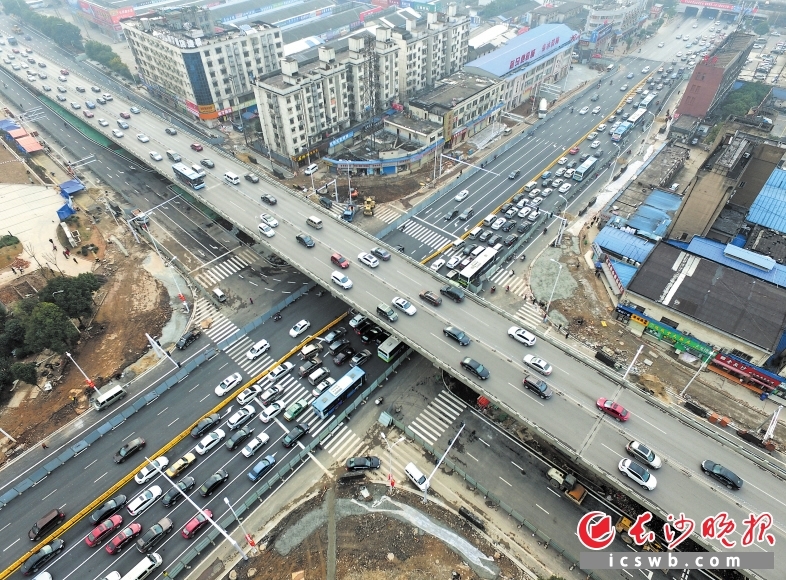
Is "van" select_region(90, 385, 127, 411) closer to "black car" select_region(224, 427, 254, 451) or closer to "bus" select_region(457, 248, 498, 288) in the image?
"black car" select_region(224, 427, 254, 451)

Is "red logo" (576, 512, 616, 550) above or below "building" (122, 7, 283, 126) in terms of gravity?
below

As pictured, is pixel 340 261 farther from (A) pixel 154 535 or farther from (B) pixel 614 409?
(B) pixel 614 409

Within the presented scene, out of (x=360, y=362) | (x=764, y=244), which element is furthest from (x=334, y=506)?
(x=764, y=244)

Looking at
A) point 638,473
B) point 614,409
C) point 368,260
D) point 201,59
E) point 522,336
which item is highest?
point 201,59

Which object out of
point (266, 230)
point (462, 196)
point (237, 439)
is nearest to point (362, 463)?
point (237, 439)

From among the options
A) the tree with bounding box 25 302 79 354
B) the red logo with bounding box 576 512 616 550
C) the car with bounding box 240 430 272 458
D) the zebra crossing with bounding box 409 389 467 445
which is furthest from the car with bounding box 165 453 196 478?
the red logo with bounding box 576 512 616 550

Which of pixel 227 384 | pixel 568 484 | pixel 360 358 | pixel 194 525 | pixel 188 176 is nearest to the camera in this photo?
pixel 194 525

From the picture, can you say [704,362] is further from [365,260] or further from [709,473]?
[365,260]
